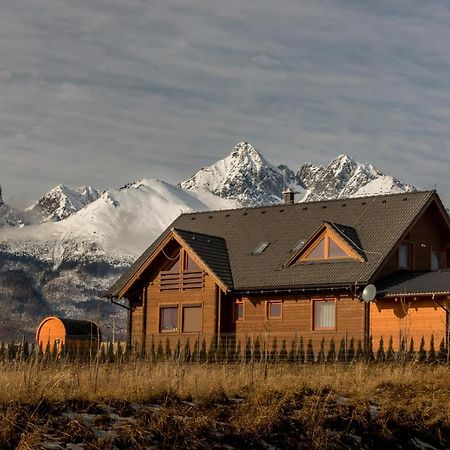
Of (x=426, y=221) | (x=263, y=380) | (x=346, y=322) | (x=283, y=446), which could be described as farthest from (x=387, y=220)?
(x=283, y=446)

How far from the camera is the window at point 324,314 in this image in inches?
1602

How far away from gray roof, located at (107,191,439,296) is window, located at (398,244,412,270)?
3.01ft

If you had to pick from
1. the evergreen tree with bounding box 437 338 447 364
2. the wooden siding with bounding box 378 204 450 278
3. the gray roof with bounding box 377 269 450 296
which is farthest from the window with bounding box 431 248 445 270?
the evergreen tree with bounding box 437 338 447 364

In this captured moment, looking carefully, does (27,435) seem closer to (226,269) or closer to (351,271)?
(351,271)

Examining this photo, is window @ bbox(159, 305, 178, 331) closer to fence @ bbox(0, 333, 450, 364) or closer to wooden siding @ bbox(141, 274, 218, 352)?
wooden siding @ bbox(141, 274, 218, 352)

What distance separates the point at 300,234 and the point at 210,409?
27.9 meters

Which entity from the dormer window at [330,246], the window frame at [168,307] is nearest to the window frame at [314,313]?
the dormer window at [330,246]

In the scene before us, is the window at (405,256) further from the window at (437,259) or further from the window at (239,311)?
the window at (239,311)

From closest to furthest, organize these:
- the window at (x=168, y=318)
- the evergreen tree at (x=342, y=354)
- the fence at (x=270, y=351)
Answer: the fence at (x=270, y=351) → the evergreen tree at (x=342, y=354) → the window at (x=168, y=318)

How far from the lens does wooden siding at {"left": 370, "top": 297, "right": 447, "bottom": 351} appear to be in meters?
37.4

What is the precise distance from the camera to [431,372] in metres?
25.2

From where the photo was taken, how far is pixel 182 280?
147ft

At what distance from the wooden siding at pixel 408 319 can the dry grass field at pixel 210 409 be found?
14.7 m

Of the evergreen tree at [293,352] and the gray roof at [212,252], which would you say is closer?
the evergreen tree at [293,352]
